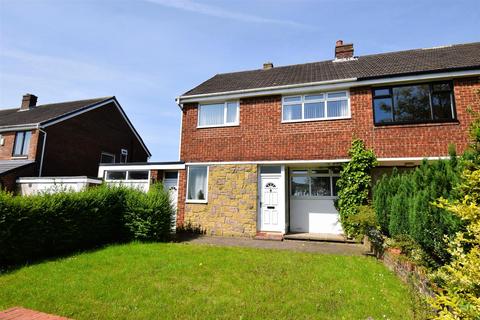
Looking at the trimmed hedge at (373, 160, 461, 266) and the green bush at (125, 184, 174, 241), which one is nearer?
the trimmed hedge at (373, 160, 461, 266)

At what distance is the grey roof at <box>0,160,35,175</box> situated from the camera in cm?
1420

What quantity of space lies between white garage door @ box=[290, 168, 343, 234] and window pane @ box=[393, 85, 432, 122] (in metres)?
3.11

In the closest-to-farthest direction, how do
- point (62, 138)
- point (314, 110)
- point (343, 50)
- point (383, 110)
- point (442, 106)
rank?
point (442, 106) < point (383, 110) < point (314, 110) < point (343, 50) < point (62, 138)

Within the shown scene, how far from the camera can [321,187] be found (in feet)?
36.0

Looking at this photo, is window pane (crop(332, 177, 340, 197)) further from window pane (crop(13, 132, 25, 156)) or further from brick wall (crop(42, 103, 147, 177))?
window pane (crop(13, 132, 25, 156))

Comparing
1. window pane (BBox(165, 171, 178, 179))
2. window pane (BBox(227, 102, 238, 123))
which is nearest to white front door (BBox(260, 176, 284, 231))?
window pane (BBox(227, 102, 238, 123))

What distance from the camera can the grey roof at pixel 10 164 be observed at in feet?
46.6

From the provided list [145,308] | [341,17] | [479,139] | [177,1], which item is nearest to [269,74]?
[341,17]

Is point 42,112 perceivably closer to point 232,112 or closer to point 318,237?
point 232,112

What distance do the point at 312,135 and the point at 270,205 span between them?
320cm

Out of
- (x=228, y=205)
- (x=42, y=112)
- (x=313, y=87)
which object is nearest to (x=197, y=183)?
(x=228, y=205)

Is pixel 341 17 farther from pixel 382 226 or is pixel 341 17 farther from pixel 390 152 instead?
pixel 382 226

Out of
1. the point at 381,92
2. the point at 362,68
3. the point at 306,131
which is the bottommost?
the point at 306,131

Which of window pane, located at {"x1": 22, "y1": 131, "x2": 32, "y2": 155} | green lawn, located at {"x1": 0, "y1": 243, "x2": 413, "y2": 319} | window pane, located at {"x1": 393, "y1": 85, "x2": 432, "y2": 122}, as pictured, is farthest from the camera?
window pane, located at {"x1": 22, "y1": 131, "x2": 32, "y2": 155}
